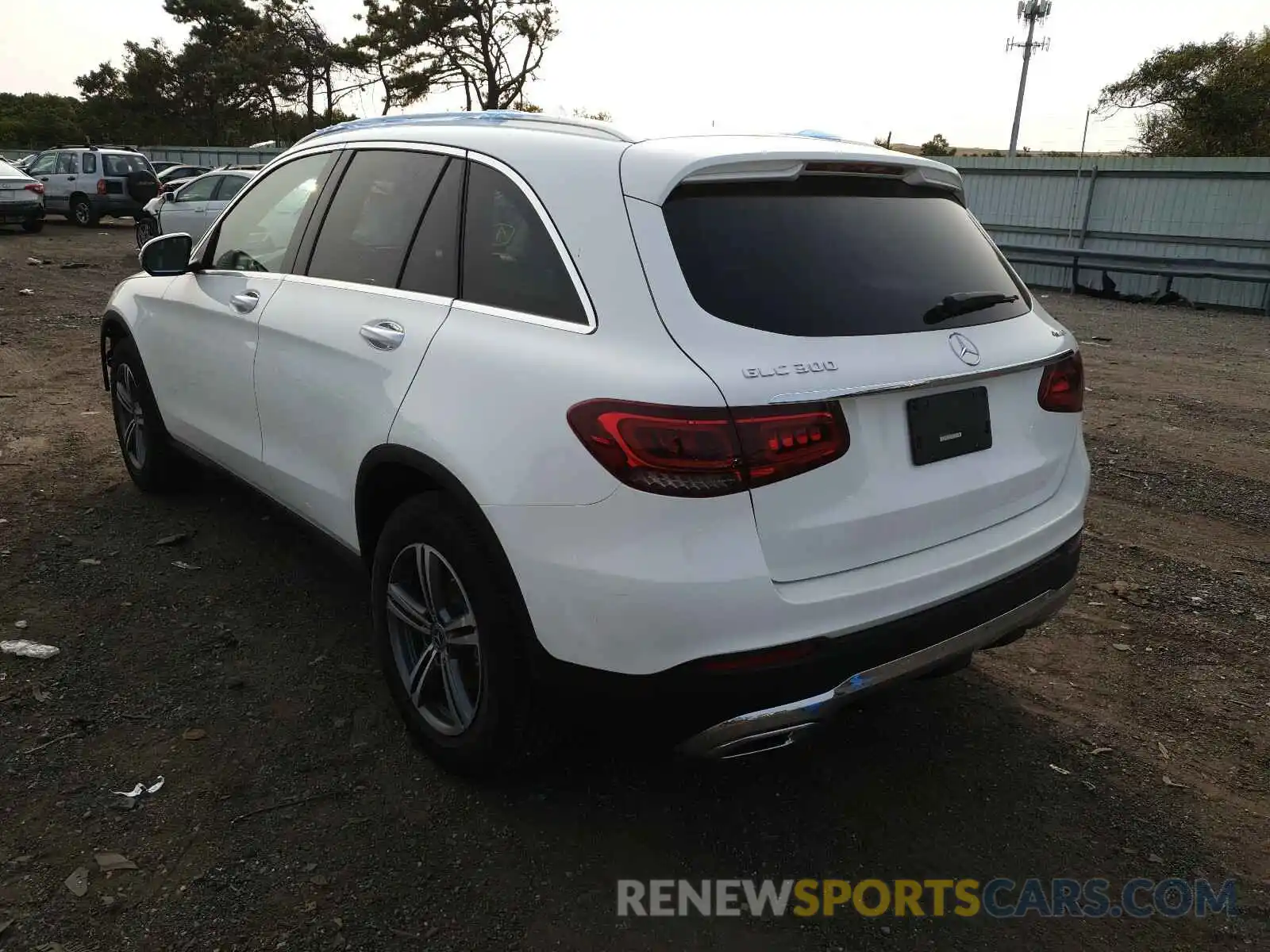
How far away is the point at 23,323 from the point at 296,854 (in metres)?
9.84

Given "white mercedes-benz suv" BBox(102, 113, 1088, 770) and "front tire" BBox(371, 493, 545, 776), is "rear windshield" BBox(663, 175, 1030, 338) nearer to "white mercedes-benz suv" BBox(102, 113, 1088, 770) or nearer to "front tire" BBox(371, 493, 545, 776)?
"white mercedes-benz suv" BBox(102, 113, 1088, 770)

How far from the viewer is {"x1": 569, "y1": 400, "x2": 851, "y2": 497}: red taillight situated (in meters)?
2.01

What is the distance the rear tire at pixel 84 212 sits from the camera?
22359mm

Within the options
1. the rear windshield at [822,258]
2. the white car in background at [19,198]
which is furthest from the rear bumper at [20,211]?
the rear windshield at [822,258]

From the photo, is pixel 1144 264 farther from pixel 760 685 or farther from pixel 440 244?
pixel 760 685

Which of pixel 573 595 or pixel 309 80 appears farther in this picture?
pixel 309 80

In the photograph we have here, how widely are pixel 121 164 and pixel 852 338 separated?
2483 cm

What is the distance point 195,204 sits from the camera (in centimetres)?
1551

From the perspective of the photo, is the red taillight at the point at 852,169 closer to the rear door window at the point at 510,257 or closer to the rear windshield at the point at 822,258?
the rear windshield at the point at 822,258

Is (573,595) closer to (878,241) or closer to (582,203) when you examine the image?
(582,203)

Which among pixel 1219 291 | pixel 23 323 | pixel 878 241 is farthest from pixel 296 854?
pixel 1219 291

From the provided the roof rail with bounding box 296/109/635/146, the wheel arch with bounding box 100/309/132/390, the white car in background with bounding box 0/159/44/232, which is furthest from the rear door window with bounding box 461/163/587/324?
the white car in background with bounding box 0/159/44/232

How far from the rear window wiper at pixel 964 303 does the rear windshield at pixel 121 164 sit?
24154mm

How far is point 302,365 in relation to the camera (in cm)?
318
